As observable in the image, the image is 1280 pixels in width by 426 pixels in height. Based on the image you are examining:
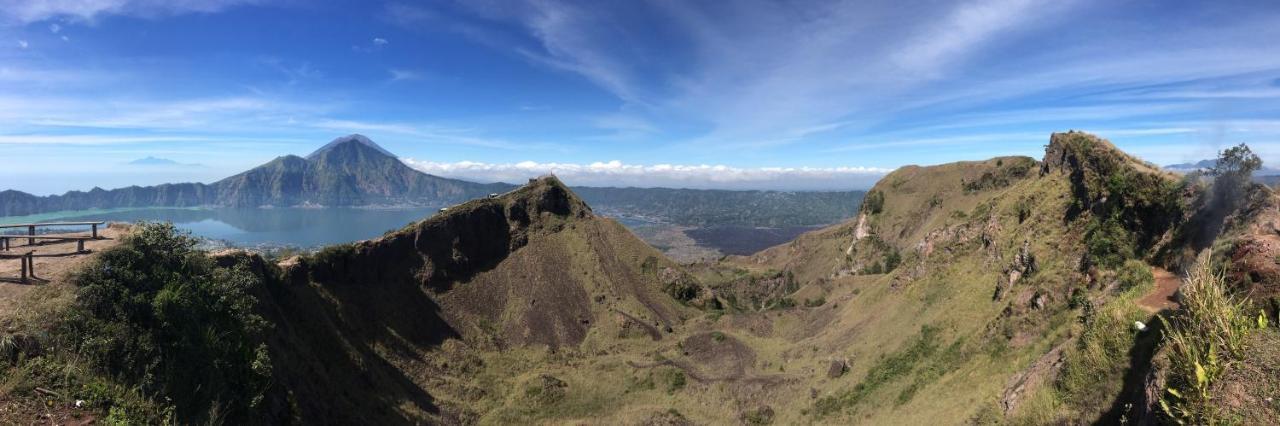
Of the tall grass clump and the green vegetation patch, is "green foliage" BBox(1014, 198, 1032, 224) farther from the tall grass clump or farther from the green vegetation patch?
the tall grass clump

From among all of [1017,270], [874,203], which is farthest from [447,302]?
[874,203]

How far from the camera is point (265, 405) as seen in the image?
21.4 meters

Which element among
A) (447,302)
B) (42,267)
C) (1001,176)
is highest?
(1001,176)

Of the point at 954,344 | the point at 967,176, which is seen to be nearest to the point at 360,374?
the point at 954,344

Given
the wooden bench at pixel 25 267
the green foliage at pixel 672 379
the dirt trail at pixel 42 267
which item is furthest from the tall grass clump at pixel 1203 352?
the green foliage at pixel 672 379

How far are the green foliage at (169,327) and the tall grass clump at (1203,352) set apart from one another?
22215 mm

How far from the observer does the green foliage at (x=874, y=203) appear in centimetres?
10462

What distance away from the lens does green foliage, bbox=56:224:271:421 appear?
14.2m

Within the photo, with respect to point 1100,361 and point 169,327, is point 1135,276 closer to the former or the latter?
point 1100,361

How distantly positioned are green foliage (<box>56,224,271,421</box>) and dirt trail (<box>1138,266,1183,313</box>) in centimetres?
2969

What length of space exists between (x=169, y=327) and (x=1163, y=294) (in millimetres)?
34071

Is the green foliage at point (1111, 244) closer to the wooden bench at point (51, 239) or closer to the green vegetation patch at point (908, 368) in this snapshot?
the green vegetation patch at point (908, 368)

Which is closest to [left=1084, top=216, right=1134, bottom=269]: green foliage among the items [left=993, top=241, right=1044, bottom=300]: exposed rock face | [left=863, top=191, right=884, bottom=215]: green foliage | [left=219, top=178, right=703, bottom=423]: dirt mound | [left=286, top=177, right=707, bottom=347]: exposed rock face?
[left=993, top=241, right=1044, bottom=300]: exposed rock face

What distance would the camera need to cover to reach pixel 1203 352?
8836 mm
